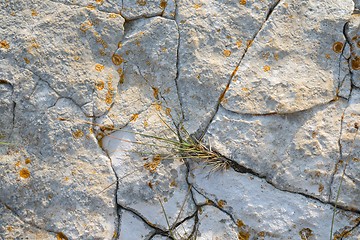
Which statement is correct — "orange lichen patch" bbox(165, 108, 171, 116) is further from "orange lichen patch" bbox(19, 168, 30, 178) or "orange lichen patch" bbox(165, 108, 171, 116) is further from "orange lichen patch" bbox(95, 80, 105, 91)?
"orange lichen patch" bbox(19, 168, 30, 178)

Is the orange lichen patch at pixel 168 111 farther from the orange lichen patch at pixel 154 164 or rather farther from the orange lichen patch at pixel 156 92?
the orange lichen patch at pixel 154 164

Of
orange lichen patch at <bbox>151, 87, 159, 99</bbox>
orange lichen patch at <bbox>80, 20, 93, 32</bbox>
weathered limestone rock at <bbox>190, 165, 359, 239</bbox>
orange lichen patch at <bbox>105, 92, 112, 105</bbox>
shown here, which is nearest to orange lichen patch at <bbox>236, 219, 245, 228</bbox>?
weathered limestone rock at <bbox>190, 165, 359, 239</bbox>

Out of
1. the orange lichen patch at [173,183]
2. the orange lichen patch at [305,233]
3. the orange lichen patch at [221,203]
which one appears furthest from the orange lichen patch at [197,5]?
the orange lichen patch at [305,233]

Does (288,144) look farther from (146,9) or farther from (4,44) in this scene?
(4,44)

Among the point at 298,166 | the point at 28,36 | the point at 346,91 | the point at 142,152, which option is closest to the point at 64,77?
the point at 28,36

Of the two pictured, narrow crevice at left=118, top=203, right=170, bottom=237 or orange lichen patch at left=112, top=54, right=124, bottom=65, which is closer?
narrow crevice at left=118, top=203, right=170, bottom=237

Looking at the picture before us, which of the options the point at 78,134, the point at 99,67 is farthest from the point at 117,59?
the point at 78,134

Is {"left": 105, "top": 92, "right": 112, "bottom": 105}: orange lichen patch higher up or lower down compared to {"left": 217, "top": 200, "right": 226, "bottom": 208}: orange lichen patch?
higher up

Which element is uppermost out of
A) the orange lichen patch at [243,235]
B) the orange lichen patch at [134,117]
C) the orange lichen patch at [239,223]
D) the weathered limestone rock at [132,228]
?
the orange lichen patch at [134,117]

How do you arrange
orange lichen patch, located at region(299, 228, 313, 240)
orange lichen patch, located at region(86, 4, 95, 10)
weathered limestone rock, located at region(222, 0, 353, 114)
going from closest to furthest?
orange lichen patch, located at region(299, 228, 313, 240), weathered limestone rock, located at region(222, 0, 353, 114), orange lichen patch, located at region(86, 4, 95, 10)
